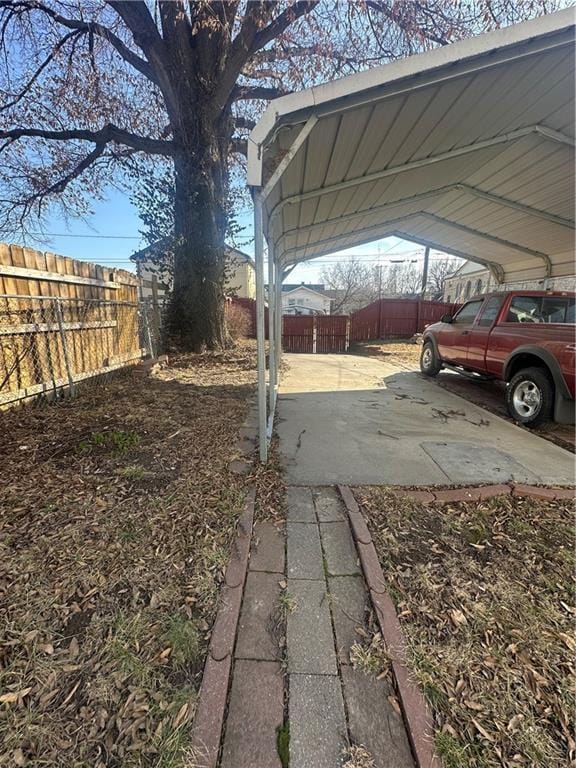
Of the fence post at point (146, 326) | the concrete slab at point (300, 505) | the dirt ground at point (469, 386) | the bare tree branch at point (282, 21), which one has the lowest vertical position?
the concrete slab at point (300, 505)

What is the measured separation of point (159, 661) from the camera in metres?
1.39

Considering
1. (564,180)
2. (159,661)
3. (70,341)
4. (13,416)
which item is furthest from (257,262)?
(564,180)

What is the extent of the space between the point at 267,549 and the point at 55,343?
4476mm

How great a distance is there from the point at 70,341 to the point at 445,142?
614cm

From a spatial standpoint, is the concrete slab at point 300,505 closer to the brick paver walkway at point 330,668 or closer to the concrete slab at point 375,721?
the brick paver walkway at point 330,668

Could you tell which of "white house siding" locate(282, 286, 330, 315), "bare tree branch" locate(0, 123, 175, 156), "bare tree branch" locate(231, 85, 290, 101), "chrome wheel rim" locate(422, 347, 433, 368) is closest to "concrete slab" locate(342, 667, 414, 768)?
"chrome wheel rim" locate(422, 347, 433, 368)

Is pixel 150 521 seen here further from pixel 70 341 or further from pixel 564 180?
pixel 564 180

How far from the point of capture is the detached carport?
2.42 m

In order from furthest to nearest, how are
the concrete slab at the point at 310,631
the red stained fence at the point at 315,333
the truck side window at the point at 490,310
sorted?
the red stained fence at the point at 315,333 → the truck side window at the point at 490,310 → the concrete slab at the point at 310,631

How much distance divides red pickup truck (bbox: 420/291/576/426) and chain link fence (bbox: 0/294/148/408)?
20.4ft

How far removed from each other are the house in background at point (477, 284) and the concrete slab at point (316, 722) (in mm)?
13591

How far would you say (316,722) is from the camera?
1.22m

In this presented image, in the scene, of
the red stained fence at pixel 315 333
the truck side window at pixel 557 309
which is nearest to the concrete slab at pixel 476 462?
the truck side window at pixel 557 309

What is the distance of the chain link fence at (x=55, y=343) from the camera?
4.11 metres
